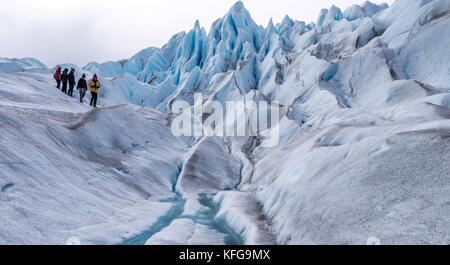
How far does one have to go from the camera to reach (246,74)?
31.7m

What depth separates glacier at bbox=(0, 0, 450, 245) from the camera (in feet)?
16.8

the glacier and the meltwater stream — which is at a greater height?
the glacier

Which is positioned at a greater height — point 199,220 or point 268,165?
point 268,165

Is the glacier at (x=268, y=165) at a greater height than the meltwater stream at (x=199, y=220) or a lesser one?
greater

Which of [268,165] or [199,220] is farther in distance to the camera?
[268,165]

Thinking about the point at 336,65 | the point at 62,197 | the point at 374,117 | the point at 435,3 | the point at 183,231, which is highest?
the point at 435,3

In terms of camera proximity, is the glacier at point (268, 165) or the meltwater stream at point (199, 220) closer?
the glacier at point (268, 165)

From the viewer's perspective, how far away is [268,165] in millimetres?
11812

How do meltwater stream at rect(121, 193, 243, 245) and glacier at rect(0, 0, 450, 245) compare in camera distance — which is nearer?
glacier at rect(0, 0, 450, 245)

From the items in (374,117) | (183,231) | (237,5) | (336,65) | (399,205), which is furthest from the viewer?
(237,5)

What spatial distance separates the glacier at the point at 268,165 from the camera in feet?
16.8

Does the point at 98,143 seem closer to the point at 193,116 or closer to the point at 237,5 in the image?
the point at 193,116
